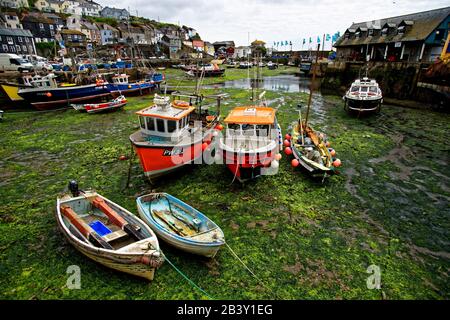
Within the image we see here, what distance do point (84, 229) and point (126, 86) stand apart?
2667cm

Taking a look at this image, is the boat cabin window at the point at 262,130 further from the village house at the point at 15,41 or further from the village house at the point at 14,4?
the village house at the point at 14,4

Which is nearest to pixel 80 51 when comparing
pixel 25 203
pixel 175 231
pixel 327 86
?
pixel 327 86

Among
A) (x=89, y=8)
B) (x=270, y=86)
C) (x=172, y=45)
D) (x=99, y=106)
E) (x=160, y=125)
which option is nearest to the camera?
(x=160, y=125)

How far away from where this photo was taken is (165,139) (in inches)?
424

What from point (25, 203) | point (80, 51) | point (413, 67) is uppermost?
point (80, 51)

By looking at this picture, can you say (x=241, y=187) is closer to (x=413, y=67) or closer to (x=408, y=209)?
(x=408, y=209)

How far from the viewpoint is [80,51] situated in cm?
5972

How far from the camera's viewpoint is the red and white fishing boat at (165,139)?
391 inches

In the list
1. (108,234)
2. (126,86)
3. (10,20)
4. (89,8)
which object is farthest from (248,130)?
(89,8)

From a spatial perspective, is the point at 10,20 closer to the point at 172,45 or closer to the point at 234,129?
the point at 172,45

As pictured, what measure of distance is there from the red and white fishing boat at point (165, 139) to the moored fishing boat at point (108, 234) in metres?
2.62
